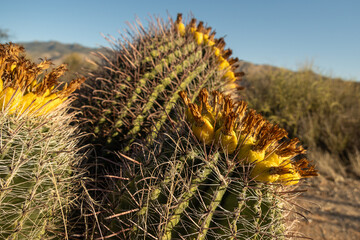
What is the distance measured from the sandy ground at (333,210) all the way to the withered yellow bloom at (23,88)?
3400mm

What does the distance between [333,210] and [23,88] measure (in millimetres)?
5371

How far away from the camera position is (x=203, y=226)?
1478mm

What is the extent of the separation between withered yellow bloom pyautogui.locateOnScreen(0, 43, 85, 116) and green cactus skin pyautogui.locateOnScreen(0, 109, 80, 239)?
6 cm

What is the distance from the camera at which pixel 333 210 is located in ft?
16.5

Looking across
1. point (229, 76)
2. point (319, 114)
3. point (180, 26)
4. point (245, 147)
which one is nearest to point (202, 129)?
point (245, 147)

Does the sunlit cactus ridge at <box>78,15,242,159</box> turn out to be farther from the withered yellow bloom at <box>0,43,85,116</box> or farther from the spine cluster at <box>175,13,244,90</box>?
the withered yellow bloom at <box>0,43,85,116</box>

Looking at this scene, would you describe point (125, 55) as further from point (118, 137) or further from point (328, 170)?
point (328, 170)

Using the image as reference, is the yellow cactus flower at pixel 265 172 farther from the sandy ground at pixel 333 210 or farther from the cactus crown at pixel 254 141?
the sandy ground at pixel 333 210

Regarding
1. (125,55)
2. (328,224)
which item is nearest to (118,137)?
(125,55)

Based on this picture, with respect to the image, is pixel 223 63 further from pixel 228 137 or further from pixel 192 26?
pixel 228 137

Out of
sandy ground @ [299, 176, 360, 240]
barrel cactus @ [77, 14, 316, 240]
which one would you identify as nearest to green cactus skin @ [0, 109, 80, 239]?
barrel cactus @ [77, 14, 316, 240]

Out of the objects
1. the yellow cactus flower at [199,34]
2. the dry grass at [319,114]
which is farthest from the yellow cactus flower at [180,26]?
the dry grass at [319,114]

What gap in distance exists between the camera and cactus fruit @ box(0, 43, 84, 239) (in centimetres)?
151

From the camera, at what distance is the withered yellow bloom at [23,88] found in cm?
161
